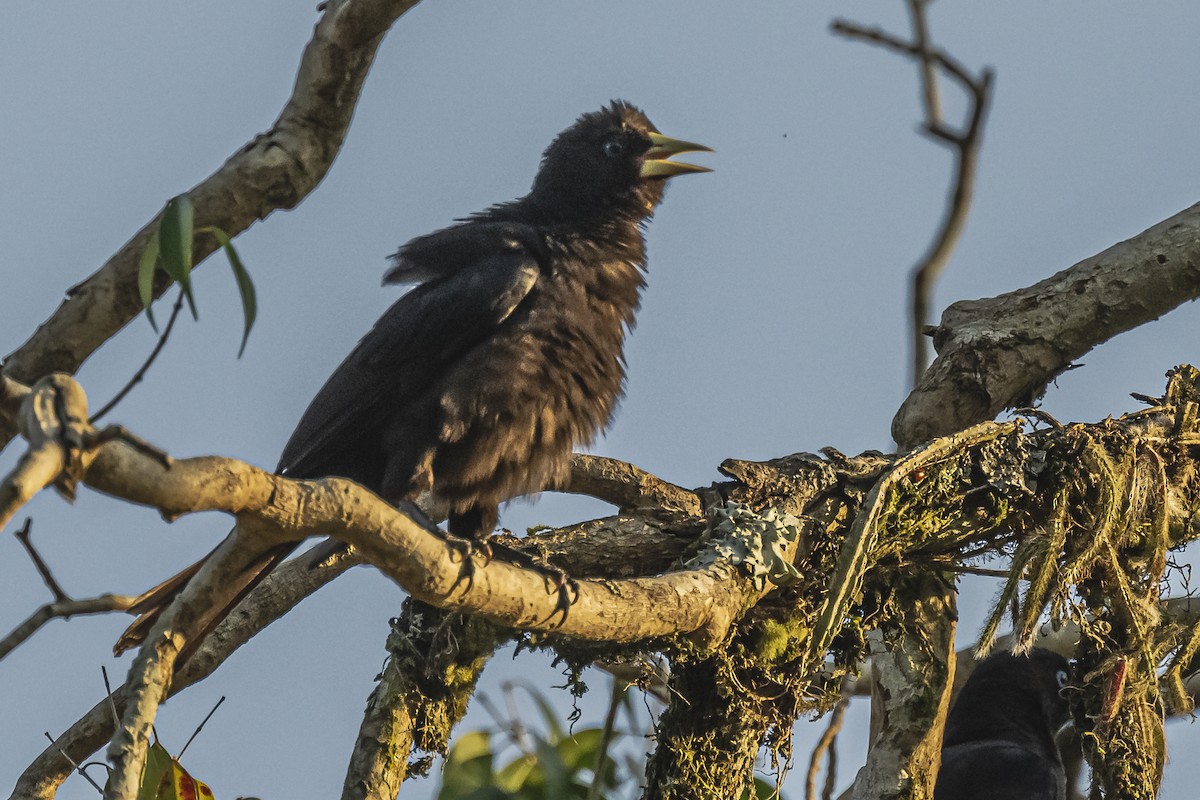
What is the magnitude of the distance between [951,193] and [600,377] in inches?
99.5

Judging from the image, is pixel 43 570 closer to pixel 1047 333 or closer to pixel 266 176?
pixel 266 176

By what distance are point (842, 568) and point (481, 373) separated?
1.32m

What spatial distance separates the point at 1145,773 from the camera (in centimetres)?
371

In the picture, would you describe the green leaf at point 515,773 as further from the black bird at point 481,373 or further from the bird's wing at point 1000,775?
the bird's wing at point 1000,775

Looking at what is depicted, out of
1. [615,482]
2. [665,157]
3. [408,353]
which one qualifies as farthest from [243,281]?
[665,157]

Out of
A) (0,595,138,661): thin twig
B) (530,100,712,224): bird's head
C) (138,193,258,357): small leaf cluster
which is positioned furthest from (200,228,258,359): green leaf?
(530,100,712,224): bird's head

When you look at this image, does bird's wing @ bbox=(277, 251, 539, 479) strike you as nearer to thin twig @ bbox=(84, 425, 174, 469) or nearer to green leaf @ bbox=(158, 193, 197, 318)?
green leaf @ bbox=(158, 193, 197, 318)

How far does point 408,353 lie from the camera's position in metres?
4.05

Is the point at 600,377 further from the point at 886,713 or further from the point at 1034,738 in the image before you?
the point at 1034,738

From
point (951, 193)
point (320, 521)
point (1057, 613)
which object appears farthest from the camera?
point (1057, 613)

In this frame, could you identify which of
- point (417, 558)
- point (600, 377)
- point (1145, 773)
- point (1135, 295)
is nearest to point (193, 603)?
point (417, 558)

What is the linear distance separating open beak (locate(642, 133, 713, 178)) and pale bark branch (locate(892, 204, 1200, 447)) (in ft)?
4.08

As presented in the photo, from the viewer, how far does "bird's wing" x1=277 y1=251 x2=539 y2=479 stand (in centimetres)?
400

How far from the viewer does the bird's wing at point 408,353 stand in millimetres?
3996
